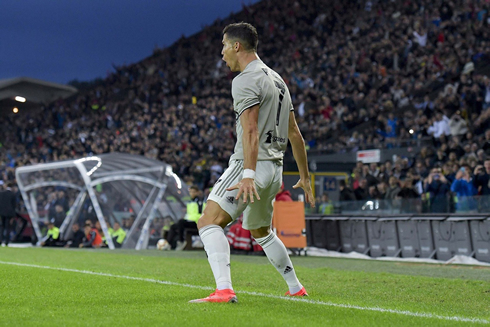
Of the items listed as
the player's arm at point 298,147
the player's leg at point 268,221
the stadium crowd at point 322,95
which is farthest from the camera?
the stadium crowd at point 322,95

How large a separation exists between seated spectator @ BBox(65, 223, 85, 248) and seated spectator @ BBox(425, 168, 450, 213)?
11.1 meters

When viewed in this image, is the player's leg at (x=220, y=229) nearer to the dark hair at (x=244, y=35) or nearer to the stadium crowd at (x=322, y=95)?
the dark hair at (x=244, y=35)

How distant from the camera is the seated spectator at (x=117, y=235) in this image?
21.4 m

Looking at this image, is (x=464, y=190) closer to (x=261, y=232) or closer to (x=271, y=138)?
(x=261, y=232)

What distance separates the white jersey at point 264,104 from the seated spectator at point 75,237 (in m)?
17.0

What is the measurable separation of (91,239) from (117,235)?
92cm

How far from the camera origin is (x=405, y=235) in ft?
53.2

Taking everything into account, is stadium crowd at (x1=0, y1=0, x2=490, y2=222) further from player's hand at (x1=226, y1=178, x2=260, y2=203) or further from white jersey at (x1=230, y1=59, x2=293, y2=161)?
player's hand at (x1=226, y1=178, x2=260, y2=203)

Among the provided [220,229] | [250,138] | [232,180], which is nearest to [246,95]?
[250,138]

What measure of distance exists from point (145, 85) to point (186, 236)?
2741cm

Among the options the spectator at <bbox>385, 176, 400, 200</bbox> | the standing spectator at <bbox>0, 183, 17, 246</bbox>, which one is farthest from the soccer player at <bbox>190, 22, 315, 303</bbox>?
the standing spectator at <bbox>0, 183, 17, 246</bbox>

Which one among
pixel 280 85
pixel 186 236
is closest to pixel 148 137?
pixel 186 236

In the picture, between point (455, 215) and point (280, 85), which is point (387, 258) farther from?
point (280, 85)

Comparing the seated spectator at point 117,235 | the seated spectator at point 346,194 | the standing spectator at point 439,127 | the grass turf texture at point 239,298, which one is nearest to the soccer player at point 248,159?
the grass turf texture at point 239,298
